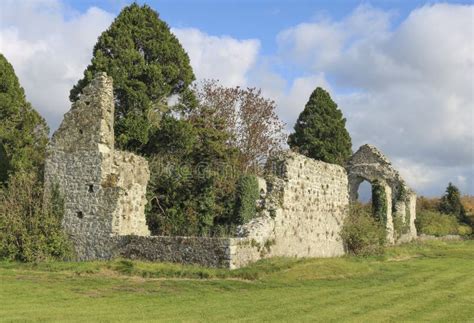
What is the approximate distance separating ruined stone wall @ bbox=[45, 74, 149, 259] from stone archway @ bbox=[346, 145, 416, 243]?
20055mm

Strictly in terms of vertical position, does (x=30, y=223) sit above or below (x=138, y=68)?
below

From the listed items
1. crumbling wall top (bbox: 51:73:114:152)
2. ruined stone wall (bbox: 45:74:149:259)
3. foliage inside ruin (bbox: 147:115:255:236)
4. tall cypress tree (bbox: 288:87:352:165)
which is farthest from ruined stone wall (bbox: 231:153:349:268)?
tall cypress tree (bbox: 288:87:352:165)

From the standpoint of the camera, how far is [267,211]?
68.4ft

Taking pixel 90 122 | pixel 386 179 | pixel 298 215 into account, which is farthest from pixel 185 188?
pixel 386 179

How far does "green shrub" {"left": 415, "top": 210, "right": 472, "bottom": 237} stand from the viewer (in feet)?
154

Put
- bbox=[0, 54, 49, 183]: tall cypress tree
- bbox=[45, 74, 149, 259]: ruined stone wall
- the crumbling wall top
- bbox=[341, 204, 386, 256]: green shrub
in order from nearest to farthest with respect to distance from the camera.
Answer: bbox=[45, 74, 149, 259]: ruined stone wall
the crumbling wall top
bbox=[341, 204, 386, 256]: green shrub
bbox=[0, 54, 49, 183]: tall cypress tree

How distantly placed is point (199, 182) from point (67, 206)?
10.2m

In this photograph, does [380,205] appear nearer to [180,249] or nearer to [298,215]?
[298,215]

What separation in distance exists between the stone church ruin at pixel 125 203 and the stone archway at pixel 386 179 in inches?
602

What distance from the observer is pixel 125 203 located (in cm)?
2066

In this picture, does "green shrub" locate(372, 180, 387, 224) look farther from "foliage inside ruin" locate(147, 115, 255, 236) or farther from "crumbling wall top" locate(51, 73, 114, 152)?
"crumbling wall top" locate(51, 73, 114, 152)

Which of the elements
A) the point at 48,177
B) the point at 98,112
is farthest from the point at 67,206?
the point at 98,112

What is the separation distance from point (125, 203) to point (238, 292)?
735cm

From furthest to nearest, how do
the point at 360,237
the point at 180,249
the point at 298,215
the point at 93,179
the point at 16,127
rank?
1. the point at 16,127
2. the point at 360,237
3. the point at 298,215
4. the point at 93,179
5. the point at 180,249
